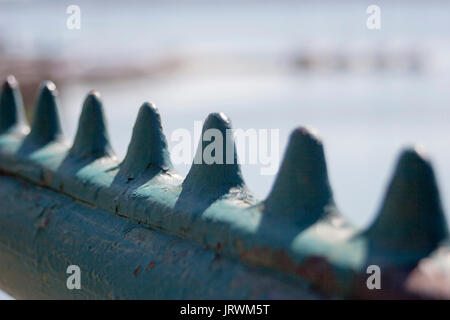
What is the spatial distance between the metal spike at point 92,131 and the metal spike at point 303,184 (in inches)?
20.2

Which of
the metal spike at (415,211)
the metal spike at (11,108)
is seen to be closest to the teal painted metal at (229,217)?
the metal spike at (415,211)

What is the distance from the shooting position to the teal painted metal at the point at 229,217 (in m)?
0.69

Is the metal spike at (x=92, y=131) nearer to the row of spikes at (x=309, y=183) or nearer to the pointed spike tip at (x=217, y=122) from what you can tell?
the row of spikes at (x=309, y=183)

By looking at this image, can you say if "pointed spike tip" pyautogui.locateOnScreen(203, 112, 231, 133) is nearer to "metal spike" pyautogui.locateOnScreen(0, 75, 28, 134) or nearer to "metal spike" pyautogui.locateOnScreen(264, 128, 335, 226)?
"metal spike" pyautogui.locateOnScreen(264, 128, 335, 226)

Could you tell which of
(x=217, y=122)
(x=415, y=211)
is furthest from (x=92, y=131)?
(x=415, y=211)

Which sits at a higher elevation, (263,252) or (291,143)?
(291,143)

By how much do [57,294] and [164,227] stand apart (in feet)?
0.91

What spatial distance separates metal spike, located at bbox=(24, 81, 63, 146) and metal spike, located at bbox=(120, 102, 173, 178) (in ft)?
1.27

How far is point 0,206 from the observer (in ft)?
4.35

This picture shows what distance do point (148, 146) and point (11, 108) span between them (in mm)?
706

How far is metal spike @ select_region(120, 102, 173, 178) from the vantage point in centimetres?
108

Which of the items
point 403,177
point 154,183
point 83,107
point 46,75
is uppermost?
point 46,75
